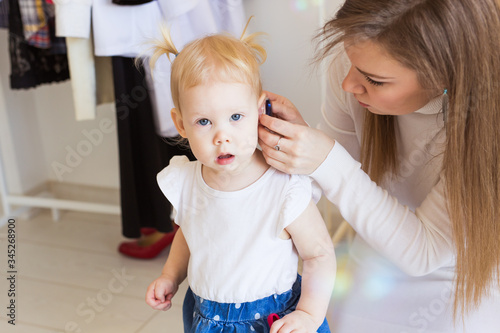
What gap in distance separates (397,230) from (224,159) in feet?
1.11

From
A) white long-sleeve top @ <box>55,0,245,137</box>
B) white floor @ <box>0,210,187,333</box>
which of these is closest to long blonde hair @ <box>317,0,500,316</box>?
white long-sleeve top @ <box>55,0,245,137</box>

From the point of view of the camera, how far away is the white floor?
1576 millimetres

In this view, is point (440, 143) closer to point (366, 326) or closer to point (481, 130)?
point (481, 130)

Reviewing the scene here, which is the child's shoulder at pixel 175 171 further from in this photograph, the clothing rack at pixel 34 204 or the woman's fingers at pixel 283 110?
the clothing rack at pixel 34 204

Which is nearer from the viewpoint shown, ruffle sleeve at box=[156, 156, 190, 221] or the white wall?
ruffle sleeve at box=[156, 156, 190, 221]

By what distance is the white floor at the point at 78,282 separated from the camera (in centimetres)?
158

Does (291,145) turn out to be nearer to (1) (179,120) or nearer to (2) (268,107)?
(2) (268,107)

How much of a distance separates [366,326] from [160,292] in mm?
401

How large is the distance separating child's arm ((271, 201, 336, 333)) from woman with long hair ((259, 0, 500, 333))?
85 millimetres

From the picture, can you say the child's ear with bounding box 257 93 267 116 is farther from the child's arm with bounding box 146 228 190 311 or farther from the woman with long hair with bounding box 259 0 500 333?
the child's arm with bounding box 146 228 190 311

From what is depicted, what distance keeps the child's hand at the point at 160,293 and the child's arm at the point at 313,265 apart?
231 mm

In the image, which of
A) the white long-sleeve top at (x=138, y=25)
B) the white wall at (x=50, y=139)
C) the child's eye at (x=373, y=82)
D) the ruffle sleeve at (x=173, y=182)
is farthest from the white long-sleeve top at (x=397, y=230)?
the white wall at (x=50, y=139)

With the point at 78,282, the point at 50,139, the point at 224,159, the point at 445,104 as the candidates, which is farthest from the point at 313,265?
the point at 50,139

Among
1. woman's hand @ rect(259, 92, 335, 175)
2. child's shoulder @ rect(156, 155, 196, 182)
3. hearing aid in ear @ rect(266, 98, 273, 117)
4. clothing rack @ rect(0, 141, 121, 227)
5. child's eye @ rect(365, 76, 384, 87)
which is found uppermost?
child's eye @ rect(365, 76, 384, 87)
